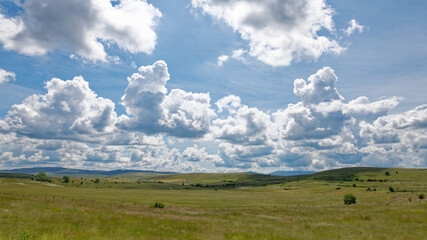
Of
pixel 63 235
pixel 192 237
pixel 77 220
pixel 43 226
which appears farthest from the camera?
pixel 77 220

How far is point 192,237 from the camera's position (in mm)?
21734

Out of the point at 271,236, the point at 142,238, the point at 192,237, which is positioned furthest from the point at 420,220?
the point at 142,238

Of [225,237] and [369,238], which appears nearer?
[225,237]

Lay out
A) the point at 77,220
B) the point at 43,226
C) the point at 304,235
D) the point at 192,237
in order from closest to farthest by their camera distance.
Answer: the point at 43,226, the point at 192,237, the point at 77,220, the point at 304,235

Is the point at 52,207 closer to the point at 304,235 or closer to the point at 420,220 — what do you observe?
the point at 304,235

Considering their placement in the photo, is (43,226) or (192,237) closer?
(43,226)

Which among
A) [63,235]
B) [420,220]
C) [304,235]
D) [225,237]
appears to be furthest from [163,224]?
[420,220]

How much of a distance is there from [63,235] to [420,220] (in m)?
41.6

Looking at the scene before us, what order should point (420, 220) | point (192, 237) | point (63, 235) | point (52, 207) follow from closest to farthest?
point (63, 235) → point (192, 237) → point (52, 207) → point (420, 220)

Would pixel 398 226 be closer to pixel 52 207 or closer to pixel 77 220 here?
pixel 77 220

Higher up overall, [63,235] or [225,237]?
[63,235]

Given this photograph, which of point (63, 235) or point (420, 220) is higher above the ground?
point (63, 235)

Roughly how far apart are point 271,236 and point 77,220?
1783cm

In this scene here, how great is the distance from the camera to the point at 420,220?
113ft
